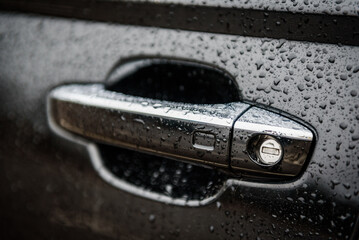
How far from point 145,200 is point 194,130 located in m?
0.23

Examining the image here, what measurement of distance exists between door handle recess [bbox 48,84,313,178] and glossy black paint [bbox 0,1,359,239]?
4 centimetres

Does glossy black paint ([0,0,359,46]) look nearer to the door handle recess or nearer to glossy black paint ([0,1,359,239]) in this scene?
glossy black paint ([0,1,359,239])

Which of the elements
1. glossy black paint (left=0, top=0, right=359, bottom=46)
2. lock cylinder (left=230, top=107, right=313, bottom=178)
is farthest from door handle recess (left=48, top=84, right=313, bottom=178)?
glossy black paint (left=0, top=0, right=359, bottom=46)

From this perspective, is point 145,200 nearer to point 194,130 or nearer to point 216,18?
point 194,130

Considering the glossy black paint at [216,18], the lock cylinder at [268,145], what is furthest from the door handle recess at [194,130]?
the glossy black paint at [216,18]

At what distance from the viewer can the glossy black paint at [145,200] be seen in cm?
68

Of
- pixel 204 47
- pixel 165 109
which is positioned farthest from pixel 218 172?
pixel 204 47

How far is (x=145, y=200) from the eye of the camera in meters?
0.84

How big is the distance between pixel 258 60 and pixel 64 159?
1.89ft

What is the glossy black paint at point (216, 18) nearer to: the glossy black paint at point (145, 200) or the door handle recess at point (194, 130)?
the glossy black paint at point (145, 200)

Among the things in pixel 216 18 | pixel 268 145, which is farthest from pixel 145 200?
pixel 216 18

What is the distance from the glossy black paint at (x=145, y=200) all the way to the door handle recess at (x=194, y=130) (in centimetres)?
4

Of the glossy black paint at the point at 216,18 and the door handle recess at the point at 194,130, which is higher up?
the glossy black paint at the point at 216,18

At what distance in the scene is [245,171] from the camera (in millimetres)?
723
